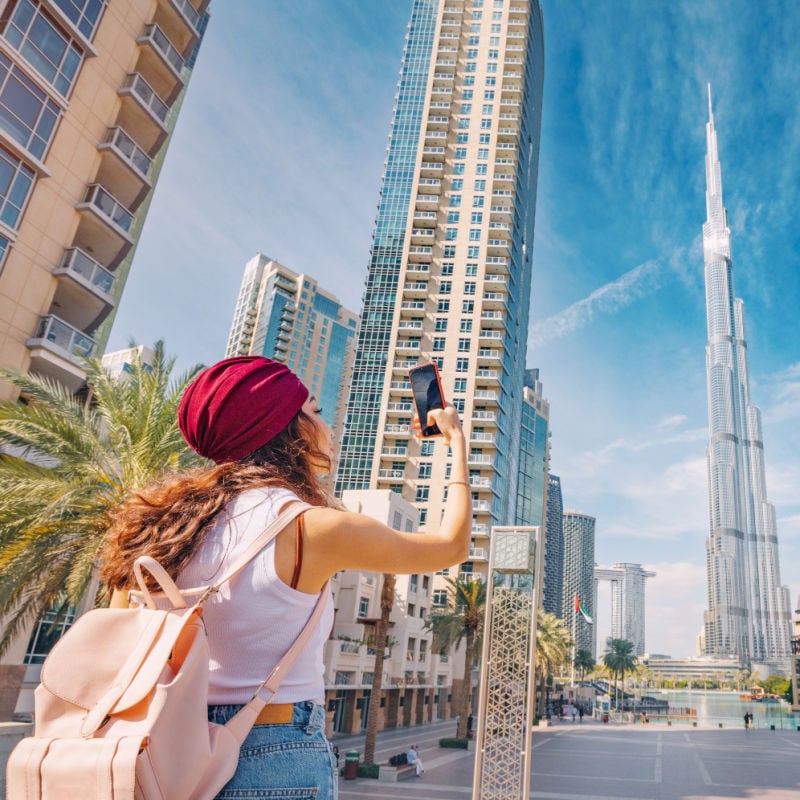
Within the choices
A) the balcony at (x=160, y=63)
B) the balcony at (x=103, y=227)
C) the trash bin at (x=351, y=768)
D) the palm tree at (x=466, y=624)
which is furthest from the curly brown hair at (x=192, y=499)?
the palm tree at (x=466, y=624)

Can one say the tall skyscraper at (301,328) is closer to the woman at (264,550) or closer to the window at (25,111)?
the window at (25,111)

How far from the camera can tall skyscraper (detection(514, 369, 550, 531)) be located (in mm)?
102438

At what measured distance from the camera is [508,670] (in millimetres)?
15562

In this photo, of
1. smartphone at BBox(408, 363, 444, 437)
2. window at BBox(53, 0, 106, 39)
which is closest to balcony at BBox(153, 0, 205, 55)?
window at BBox(53, 0, 106, 39)

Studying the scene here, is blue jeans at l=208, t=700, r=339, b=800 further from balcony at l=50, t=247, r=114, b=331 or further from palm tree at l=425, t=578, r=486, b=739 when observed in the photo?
palm tree at l=425, t=578, r=486, b=739

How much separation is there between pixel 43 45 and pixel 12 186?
4312 mm

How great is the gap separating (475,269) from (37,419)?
6514cm

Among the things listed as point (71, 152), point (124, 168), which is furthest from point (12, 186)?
point (124, 168)

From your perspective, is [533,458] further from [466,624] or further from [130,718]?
[130,718]

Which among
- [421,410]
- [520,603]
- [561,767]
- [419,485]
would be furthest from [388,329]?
[421,410]

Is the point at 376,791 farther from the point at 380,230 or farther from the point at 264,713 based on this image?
the point at 380,230

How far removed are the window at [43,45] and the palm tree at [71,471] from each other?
11.3m

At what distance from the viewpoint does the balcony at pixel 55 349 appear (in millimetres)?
19734

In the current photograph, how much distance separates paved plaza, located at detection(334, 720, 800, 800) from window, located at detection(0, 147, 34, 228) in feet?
64.7
